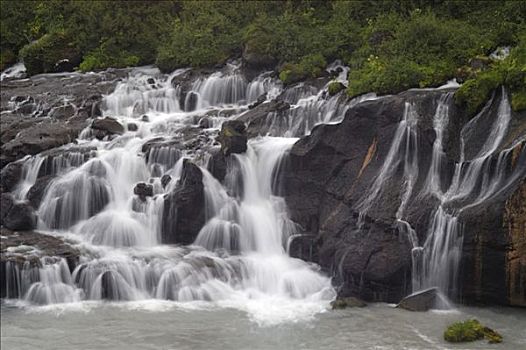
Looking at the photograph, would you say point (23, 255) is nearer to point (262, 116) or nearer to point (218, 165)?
point (218, 165)

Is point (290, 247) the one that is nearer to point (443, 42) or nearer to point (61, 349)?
point (61, 349)

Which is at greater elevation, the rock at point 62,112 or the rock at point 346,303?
the rock at point 62,112

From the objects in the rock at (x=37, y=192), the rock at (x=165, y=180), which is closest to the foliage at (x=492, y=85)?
the rock at (x=165, y=180)

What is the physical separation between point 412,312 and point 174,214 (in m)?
6.94

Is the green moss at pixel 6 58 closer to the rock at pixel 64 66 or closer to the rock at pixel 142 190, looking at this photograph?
the rock at pixel 64 66

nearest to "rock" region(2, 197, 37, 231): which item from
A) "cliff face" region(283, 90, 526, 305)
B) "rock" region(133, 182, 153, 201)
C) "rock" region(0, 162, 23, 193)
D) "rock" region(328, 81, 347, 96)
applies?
"rock" region(0, 162, 23, 193)

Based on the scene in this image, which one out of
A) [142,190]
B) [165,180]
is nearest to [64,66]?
[165,180]

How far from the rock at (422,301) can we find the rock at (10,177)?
11.8m

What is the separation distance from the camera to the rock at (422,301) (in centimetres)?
1446

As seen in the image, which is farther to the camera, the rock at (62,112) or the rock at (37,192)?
the rock at (62,112)

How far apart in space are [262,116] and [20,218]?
779 centimetres

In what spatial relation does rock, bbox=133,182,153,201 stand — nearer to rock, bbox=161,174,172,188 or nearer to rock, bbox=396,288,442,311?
rock, bbox=161,174,172,188

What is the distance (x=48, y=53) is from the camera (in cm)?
3069

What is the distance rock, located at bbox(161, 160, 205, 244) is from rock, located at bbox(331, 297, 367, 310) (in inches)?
189
